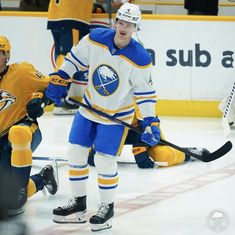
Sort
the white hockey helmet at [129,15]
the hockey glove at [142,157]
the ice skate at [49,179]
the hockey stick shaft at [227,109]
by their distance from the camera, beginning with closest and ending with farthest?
the white hockey helmet at [129,15] → the ice skate at [49,179] → the hockey glove at [142,157] → the hockey stick shaft at [227,109]

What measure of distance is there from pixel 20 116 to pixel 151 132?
703mm

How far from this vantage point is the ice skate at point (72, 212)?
11.1ft

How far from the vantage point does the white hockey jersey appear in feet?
10.7

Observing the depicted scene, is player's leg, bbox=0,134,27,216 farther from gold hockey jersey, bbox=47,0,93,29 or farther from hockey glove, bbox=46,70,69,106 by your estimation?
gold hockey jersey, bbox=47,0,93,29

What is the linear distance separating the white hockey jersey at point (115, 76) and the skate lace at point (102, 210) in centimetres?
39

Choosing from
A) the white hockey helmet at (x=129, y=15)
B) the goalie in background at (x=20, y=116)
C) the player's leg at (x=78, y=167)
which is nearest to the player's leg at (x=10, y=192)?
the goalie in background at (x=20, y=116)

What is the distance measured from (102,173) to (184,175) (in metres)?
1.07

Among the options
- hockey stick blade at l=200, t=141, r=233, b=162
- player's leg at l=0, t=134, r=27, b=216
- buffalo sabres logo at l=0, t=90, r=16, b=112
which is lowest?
player's leg at l=0, t=134, r=27, b=216

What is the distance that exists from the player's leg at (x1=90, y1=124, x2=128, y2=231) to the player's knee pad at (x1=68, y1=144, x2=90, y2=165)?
2.8 inches

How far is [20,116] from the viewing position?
357cm

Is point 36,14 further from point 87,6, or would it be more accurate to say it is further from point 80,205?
point 80,205

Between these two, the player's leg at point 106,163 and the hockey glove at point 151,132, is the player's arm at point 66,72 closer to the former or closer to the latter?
the player's leg at point 106,163

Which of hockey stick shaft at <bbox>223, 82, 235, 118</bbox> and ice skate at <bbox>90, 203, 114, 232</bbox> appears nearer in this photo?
ice skate at <bbox>90, 203, 114, 232</bbox>

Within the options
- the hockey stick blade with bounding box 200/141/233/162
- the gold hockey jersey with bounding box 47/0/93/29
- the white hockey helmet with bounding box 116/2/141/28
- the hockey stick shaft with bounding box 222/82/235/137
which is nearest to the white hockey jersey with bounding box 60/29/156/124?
the white hockey helmet with bounding box 116/2/141/28
